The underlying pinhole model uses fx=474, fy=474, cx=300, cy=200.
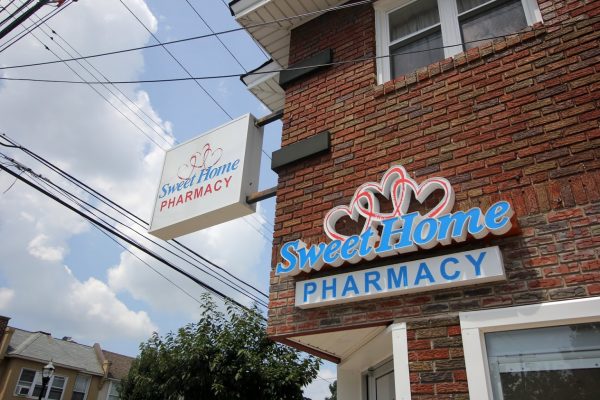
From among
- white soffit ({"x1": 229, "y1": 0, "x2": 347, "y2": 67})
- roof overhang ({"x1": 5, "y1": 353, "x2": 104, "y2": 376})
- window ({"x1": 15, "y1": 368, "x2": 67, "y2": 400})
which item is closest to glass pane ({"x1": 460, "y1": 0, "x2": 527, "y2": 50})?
white soffit ({"x1": 229, "y1": 0, "x2": 347, "y2": 67})

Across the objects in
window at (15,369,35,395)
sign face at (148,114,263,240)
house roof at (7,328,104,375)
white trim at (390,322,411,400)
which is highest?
house roof at (7,328,104,375)

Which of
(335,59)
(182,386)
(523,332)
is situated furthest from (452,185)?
(182,386)

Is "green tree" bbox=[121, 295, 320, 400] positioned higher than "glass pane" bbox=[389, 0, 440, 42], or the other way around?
"glass pane" bbox=[389, 0, 440, 42]

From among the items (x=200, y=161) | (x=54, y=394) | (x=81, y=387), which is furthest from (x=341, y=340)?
(x=81, y=387)

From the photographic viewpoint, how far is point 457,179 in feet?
14.3

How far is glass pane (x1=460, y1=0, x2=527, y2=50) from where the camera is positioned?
5.17 metres

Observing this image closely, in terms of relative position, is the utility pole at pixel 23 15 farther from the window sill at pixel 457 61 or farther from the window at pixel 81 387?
the window at pixel 81 387

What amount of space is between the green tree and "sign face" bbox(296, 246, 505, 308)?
569 centimetres

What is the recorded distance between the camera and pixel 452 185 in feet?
14.3

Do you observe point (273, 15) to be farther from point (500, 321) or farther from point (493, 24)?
point (500, 321)

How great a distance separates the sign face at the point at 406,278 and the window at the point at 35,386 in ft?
99.3

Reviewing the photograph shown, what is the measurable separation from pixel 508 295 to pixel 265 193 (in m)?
3.08

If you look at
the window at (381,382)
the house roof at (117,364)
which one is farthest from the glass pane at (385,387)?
the house roof at (117,364)

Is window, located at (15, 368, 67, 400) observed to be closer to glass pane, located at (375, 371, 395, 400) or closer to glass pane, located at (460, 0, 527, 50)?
glass pane, located at (375, 371, 395, 400)
